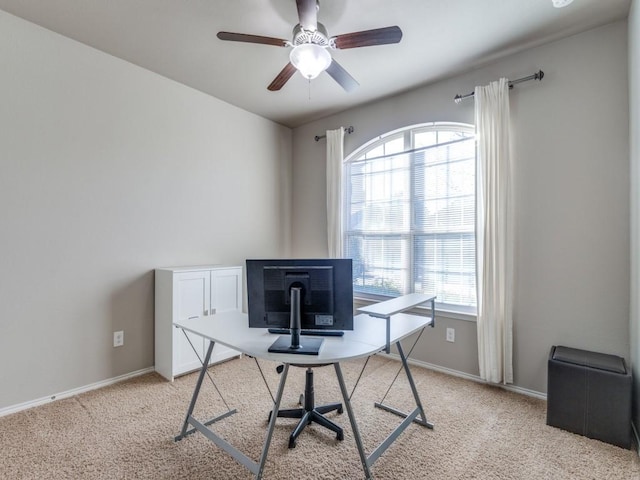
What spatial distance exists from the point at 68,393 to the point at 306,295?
90.1 inches

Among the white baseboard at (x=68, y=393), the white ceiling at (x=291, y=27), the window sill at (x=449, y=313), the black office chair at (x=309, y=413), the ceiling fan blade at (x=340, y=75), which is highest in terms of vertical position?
the white ceiling at (x=291, y=27)

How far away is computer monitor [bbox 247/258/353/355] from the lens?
1.64 m

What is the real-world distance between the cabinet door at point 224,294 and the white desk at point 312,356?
38.1 inches

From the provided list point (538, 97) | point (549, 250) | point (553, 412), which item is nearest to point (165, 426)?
point (553, 412)

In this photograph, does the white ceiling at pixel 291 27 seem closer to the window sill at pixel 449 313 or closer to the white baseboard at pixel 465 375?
the window sill at pixel 449 313

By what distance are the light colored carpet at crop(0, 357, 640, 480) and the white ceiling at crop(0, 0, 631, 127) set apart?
2.81 metres

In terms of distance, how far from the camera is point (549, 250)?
2516 mm

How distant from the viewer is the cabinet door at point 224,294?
10.4 ft

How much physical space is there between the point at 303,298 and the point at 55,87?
2.59 metres

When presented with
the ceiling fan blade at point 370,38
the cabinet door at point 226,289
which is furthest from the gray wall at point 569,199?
the cabinet door at point 226,289

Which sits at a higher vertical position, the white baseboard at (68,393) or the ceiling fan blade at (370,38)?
the ceiling fan blade at (370,38)

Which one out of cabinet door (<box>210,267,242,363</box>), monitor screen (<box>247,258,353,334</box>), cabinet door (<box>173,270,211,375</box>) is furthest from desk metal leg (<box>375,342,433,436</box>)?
cabinet door (<box>173,270,211,375</box>)

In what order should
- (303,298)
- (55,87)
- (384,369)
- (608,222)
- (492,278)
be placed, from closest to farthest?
(303,298), (608,222), (55,87), (492,278), (384,369)

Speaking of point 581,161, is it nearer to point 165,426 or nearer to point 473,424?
point 473,424
